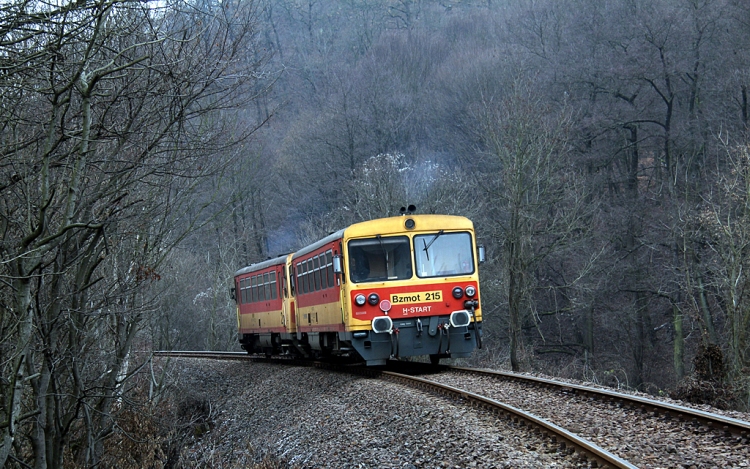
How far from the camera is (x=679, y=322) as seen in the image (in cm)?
2630

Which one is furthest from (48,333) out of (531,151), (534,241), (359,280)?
(534,241)

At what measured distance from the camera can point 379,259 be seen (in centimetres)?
1461

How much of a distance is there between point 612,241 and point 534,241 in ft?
14.3

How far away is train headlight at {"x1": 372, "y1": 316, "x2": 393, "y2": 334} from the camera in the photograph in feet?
46.3

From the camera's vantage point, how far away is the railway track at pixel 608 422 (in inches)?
276

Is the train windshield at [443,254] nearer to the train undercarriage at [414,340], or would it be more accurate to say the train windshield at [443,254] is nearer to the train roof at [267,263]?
the train undercarriage at [414,340]

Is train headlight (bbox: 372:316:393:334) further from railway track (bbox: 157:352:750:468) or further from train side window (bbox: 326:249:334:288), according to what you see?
railway track (bbox: 157:352:750:468)

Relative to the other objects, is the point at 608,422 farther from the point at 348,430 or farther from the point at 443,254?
the point at 443,254

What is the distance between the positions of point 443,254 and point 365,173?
14.7 meters

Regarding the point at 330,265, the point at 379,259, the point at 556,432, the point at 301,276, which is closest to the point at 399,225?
the point at 379,259

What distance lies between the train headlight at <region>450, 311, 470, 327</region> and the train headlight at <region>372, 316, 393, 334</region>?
1103 mm

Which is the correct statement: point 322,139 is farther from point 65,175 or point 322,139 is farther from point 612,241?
point 65,175

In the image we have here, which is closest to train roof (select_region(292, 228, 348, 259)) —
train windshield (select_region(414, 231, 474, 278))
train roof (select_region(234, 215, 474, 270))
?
train roof (select_region(234, 215, 474, 270))

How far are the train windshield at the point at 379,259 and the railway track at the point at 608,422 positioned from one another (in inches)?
111
